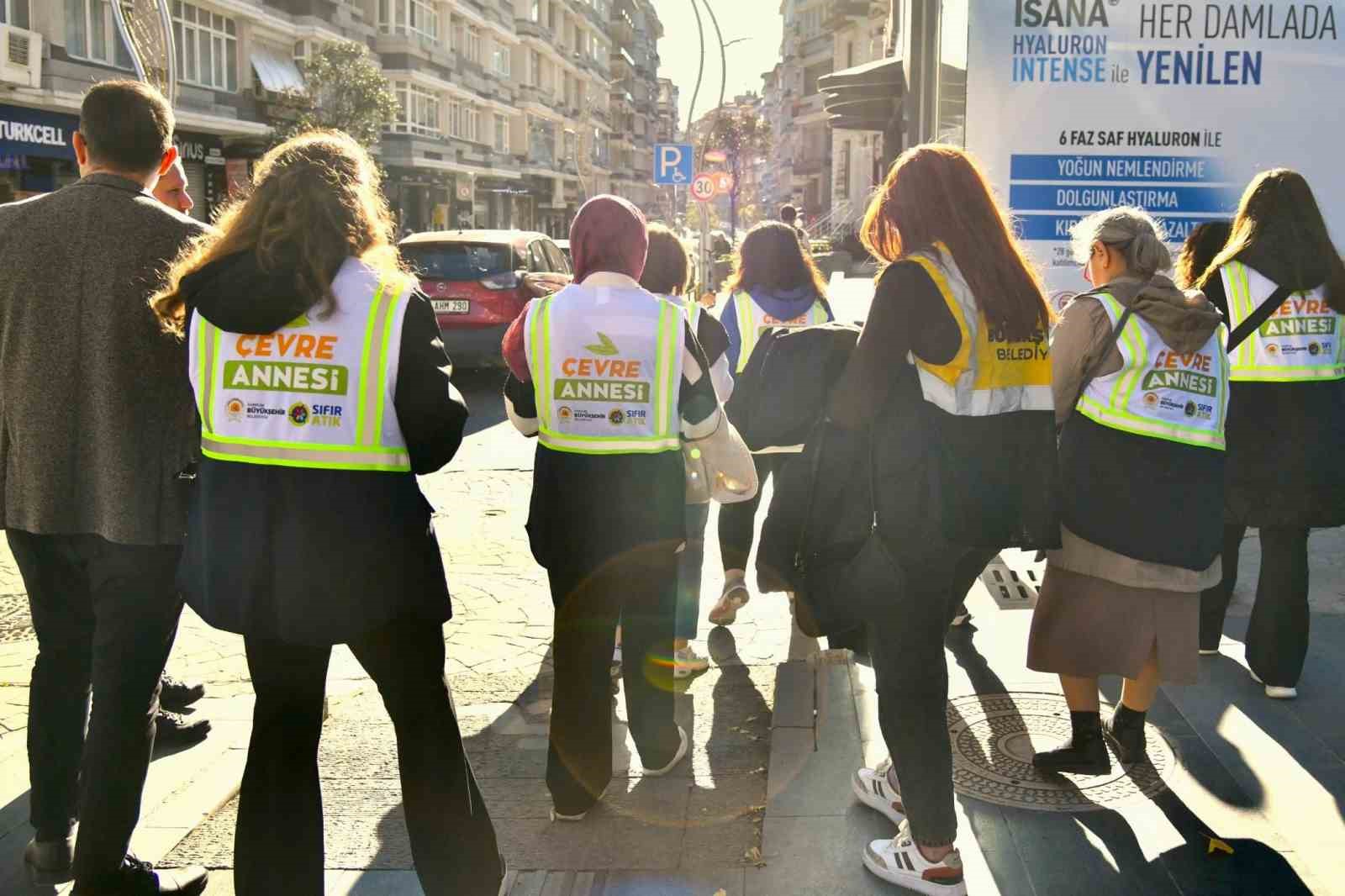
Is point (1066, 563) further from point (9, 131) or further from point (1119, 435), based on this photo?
point (9, 131)

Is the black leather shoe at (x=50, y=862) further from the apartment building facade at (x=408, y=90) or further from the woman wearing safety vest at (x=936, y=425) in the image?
the apartment building facade at (x=408, y=90)

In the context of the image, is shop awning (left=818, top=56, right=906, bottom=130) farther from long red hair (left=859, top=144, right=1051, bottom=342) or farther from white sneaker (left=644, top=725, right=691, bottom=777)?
long red hair (left=859, top=144, right=1051, bottom=342)

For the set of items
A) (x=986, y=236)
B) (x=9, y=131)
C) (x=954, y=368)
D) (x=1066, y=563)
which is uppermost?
(x=9, y=131)

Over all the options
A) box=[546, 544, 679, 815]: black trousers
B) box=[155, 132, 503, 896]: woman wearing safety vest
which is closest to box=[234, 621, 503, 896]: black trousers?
box=[155, 132, 503, 896]: woman wearing safety vest

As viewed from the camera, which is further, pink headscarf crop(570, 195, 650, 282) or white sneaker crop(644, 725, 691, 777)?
white sneaker crop(644, 725, 691, 777)

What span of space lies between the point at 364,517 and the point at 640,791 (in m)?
1.72

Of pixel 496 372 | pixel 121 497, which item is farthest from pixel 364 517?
pixel 496 372

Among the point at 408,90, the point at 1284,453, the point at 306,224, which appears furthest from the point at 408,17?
the point at 306,224

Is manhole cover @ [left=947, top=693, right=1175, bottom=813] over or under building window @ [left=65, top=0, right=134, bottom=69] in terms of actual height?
under

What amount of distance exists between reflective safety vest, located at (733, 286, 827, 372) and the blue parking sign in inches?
636

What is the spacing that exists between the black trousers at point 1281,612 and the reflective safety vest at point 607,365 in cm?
254

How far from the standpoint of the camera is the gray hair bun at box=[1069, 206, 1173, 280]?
4.08m

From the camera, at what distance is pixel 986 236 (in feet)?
11.2

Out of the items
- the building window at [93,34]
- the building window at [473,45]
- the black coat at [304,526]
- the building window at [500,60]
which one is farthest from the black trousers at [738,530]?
the building window at [500,60]
